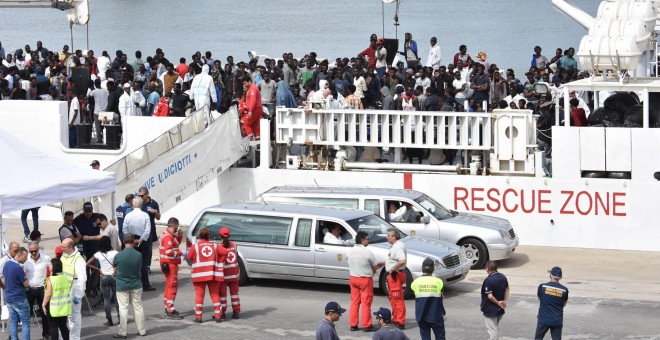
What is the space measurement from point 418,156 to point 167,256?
8735mm

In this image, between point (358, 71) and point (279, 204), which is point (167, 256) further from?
point (358, 71)

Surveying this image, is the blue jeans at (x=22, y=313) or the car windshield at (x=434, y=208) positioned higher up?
the car windshield at (x=434, y=208)

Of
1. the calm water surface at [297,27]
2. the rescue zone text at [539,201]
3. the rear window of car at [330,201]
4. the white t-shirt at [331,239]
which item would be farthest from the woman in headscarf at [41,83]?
the calm water surface at [297,27]

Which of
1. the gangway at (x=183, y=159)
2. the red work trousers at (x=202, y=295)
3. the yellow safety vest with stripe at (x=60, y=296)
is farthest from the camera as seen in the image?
the gangway at (x=183, y=159)

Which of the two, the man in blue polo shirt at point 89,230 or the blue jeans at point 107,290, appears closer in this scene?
the blue jeans at point 107,290

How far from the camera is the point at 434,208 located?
2155 cm

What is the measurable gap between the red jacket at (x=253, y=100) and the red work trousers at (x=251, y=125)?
0.09 meters

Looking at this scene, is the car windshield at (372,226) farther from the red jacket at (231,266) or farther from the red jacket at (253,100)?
the red jacket at (253,100)

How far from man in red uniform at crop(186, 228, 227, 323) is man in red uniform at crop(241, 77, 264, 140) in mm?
8474

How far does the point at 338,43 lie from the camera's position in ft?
272

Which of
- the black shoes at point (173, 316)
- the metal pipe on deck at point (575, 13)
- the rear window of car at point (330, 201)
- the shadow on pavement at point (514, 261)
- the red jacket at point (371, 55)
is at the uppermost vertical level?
the metal pipe on deck at point (575, 13)

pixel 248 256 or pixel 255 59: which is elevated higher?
pixel 255 59

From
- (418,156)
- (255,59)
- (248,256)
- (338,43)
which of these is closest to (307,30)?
(338,43)

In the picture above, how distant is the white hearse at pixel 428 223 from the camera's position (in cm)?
2114
